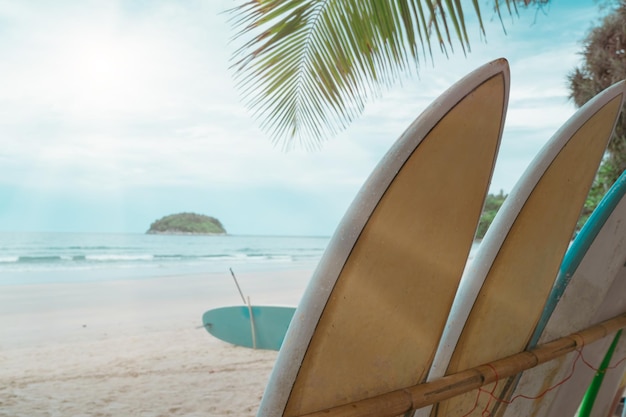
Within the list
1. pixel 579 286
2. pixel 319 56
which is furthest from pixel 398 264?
→ pixel 319 56

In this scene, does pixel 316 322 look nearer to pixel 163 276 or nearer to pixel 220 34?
pixel 163 276

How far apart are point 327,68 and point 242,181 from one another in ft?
112

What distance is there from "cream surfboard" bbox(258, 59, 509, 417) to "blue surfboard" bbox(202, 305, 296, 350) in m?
3.97

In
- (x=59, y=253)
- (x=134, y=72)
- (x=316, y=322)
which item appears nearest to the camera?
(x=316, y=322)

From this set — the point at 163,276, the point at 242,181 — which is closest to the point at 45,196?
the point at 242,181

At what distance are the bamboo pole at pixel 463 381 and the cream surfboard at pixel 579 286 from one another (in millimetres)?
A: 45

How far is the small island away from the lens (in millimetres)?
31050

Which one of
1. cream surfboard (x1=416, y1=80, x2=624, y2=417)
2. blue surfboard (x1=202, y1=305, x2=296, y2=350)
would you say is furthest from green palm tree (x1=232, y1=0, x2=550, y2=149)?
blue surfboard (x1=202, y1=305, x2=296, y2=350)

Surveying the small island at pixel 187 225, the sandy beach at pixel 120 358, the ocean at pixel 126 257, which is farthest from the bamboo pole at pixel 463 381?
the small island at pixel 187 225

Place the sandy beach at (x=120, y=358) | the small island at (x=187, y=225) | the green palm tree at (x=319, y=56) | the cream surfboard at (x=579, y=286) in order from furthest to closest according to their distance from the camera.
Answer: the small island at (x=187, y=225)
the sandy beach at (x=120, y=358)
the green palm tree at (x=319, y=56)
the cream surfboard at (x=579, y=286)

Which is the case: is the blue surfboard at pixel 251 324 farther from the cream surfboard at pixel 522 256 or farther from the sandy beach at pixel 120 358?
the cream surfboard at pixel 522 256

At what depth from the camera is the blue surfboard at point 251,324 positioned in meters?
5.15

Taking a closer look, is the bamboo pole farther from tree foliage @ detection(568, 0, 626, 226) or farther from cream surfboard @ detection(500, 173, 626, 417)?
tree foliage @ detection(568, 0, 626, 226)

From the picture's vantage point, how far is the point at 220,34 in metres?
33.5
